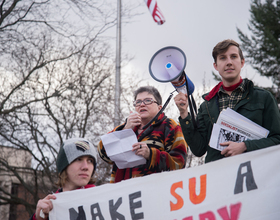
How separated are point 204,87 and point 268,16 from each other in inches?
372

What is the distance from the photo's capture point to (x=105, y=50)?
1070cm

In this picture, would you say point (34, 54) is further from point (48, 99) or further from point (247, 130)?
point (247, 130)

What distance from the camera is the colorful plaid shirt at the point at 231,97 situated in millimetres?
2494

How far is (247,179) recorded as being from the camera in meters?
2.07

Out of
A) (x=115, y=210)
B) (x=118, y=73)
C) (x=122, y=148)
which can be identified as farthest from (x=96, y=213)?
(x=118, y=73)

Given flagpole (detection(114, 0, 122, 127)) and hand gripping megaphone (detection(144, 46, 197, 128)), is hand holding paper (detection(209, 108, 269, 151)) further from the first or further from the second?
flagpole (detection(114, 0, 122, 127))

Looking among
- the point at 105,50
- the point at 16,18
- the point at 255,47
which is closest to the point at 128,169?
the point at 16,18

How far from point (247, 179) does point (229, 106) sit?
0.64 m

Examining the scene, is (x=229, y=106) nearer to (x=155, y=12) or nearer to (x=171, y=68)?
(x=171, y=68)

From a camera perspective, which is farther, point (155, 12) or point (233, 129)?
point (155, 12)

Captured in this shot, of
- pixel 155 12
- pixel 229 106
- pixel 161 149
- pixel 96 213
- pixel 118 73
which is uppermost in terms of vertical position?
pixel 155 12

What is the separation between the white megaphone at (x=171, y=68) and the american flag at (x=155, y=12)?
5740 mm

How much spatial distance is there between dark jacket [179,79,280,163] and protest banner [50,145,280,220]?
0.60 feet

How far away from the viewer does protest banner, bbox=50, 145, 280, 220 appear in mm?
1978
